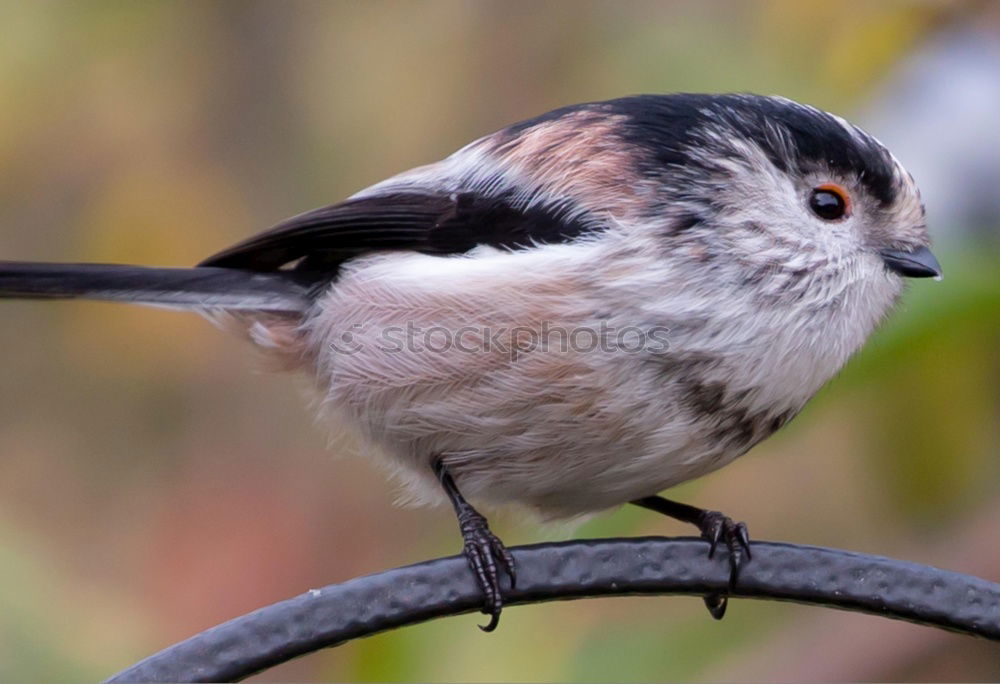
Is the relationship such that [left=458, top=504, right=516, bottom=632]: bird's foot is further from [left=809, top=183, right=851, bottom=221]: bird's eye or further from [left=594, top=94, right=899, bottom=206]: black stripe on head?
[left=809, top=183, right=851, bottom=221]: bird's eye

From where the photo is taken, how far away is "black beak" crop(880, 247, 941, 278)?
234 centimetres

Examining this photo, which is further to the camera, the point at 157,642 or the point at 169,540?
the point at 169,540

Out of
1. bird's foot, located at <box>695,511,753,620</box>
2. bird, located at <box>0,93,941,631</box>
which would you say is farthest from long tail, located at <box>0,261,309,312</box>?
bird's foot, located at <box>695,511,753,620</box>

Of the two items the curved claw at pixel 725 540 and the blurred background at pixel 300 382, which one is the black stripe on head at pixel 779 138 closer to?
the blurred background at pixel 300 382

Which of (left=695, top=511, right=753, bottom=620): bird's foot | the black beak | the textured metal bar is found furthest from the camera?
the black beak

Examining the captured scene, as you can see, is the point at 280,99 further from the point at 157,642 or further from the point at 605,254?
the point at 605,254

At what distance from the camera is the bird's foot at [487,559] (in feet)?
6.90

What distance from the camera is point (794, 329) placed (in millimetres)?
2232

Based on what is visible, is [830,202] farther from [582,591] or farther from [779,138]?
[582,591]

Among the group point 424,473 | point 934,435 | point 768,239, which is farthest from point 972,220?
point 424,473

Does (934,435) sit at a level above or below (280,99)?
below

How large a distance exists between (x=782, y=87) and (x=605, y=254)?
1.22m

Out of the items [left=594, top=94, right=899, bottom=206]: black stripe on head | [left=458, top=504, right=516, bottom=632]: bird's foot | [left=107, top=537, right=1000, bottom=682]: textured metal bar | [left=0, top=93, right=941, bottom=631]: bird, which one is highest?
[left=594, top=94, right=899, bottom=206]: black stripe on head

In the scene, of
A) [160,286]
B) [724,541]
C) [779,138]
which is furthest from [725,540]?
[160,286]
